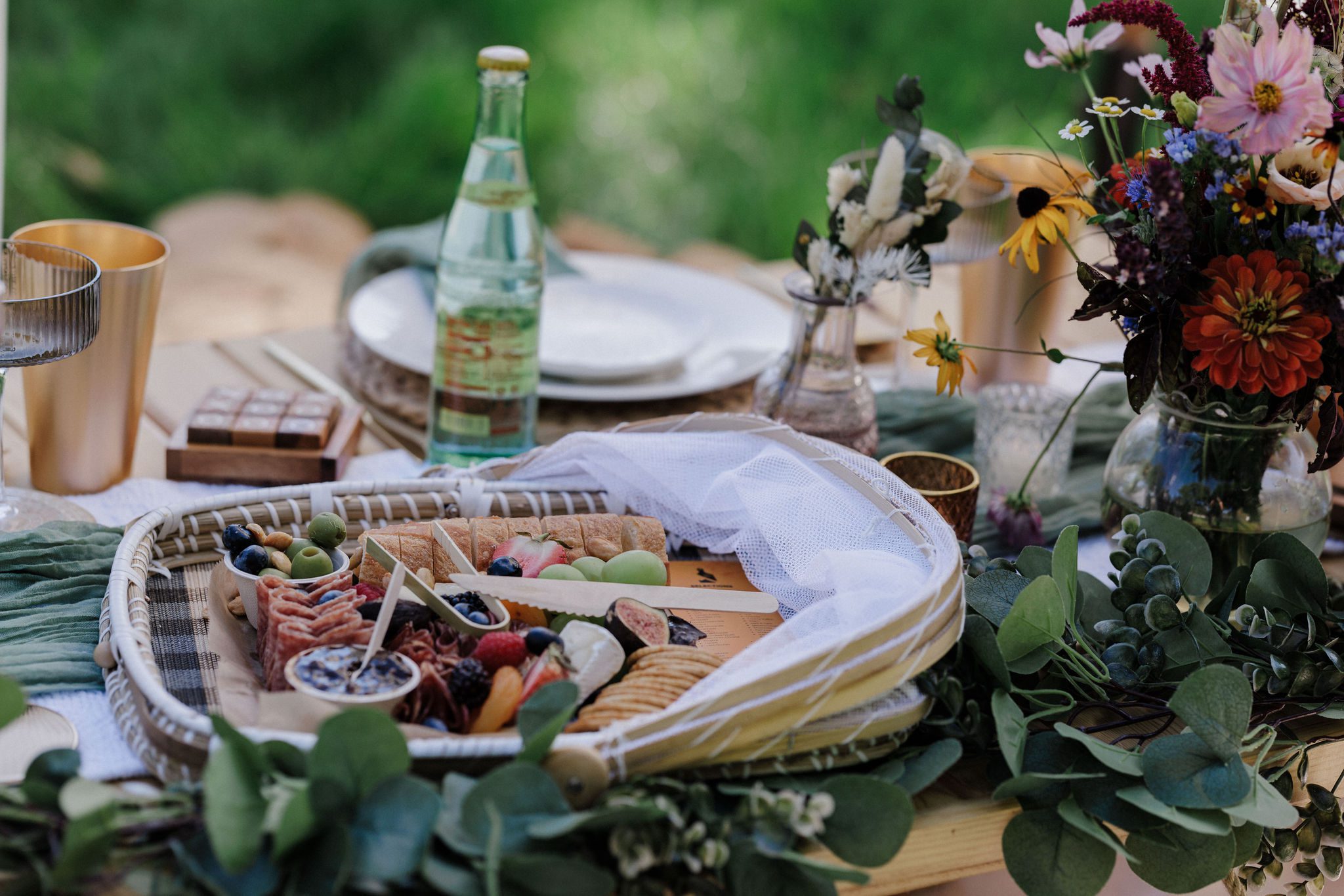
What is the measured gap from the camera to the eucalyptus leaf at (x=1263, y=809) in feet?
2.52

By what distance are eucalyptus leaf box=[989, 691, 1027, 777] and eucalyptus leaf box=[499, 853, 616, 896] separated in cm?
27

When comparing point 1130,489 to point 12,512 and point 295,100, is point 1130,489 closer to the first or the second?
point 12,512

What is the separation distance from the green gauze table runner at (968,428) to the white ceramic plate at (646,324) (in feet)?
0.56

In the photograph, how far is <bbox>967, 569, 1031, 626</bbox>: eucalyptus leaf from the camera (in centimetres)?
90

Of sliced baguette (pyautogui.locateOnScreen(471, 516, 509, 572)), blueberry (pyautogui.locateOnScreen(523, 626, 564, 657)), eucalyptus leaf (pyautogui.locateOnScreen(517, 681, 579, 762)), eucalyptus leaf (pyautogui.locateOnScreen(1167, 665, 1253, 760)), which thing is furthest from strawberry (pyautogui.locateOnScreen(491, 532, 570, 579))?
eucalyptus leaf (pyautogui.locateOnScreen(1167, 665, 1253, 760))

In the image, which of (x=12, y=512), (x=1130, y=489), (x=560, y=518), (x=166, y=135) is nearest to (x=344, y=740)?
(x=560, y=518)

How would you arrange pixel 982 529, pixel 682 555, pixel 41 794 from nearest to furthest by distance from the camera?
pixel 41 794 → pixel 682 555 → pixel 982 529

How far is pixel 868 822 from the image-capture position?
712 millimetres

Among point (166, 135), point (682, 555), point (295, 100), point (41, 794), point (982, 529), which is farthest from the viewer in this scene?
point (295, 100)

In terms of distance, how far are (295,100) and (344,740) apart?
3827 mm

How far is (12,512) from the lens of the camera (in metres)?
1.07

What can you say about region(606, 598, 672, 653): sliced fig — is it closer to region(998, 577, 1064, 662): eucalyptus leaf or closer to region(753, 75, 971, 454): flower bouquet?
region(998, 577, 1064, 662): eucalyptus leaf

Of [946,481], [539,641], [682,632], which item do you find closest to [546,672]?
[539,641]

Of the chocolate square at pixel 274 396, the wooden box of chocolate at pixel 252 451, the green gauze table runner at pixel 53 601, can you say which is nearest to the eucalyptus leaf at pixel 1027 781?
the green gauze table runner at pixel 53 601
